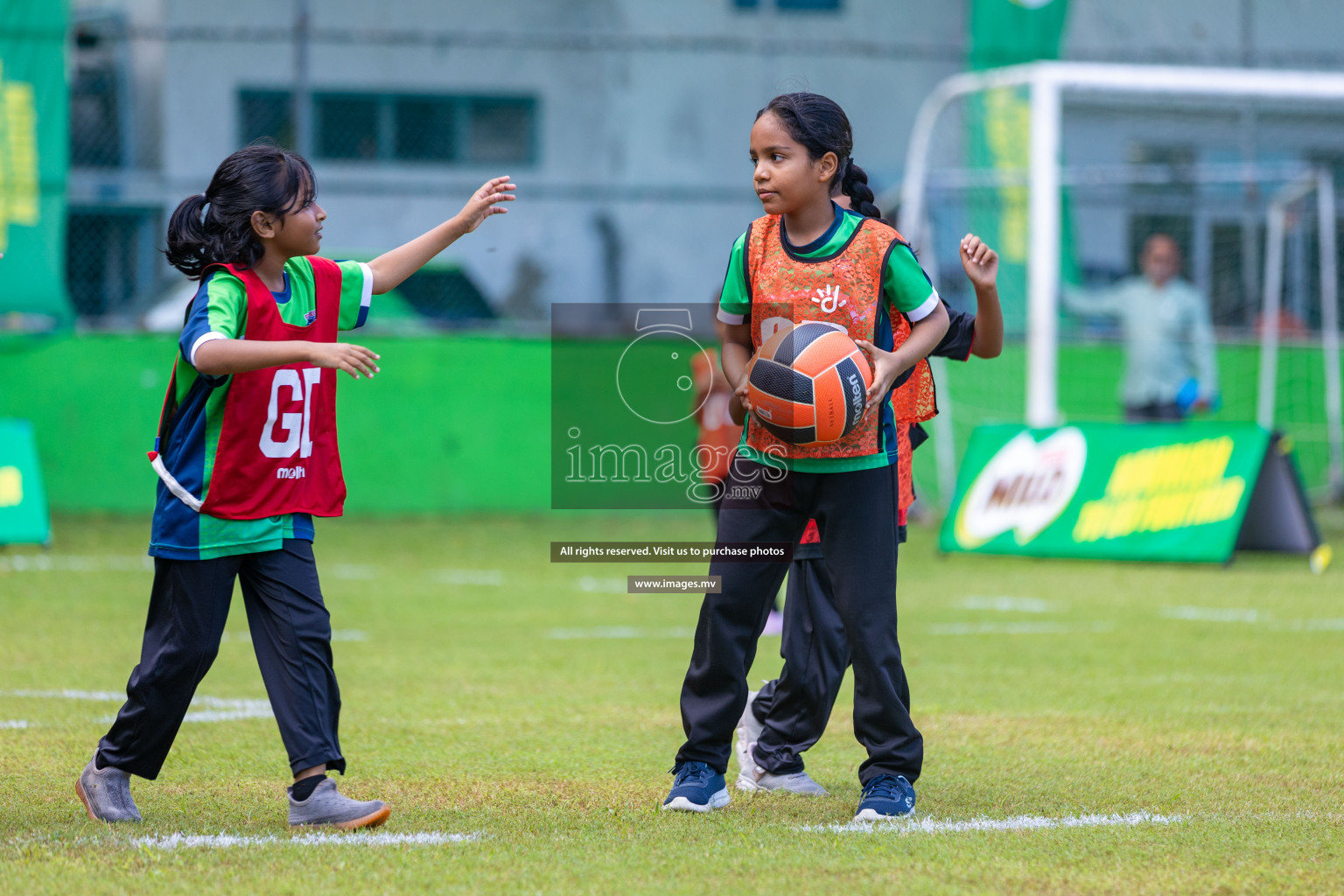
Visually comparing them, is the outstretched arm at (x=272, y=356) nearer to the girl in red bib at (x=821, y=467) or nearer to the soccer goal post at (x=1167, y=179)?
the girl in red bib at (x=821, y=467)

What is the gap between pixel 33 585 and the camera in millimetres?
9328

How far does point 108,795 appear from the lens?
3.99 m

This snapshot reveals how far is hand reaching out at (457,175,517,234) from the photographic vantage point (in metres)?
4.31

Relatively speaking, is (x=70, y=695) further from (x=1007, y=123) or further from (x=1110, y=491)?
(x=1007, y=123)

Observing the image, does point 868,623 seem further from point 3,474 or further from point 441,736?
point 3,474

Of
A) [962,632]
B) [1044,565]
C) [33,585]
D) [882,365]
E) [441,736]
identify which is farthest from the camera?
[1044,565]

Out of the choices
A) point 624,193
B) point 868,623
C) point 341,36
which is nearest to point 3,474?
point 341,36

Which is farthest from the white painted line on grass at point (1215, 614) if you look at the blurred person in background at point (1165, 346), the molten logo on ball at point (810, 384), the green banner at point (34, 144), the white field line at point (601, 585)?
the green banner at point (34, 144)

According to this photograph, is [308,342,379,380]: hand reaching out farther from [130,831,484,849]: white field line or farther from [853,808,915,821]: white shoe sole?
[853,808,915,821]: white shoe sole

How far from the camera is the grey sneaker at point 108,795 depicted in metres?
3.98

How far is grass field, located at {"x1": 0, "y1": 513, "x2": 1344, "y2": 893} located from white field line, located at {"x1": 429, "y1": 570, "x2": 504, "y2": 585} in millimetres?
141

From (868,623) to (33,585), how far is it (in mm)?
6766

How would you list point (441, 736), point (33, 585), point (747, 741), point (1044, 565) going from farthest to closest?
point (1044, 565), point (33, 585), point (441, 736), point (747, 741)

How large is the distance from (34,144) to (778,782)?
10.6 m
